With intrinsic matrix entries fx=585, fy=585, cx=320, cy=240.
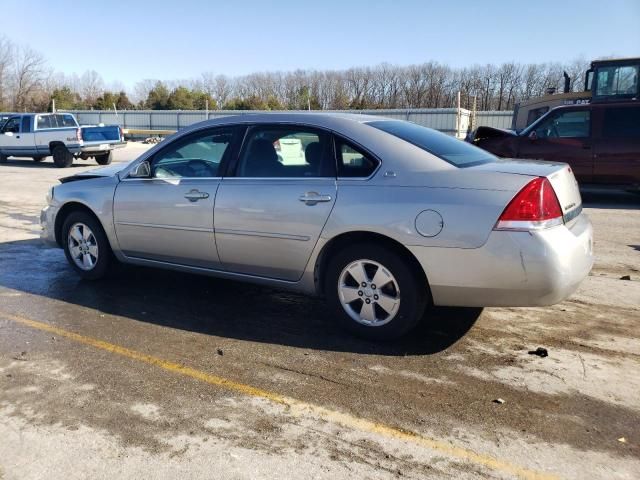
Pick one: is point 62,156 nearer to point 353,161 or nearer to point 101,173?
point 101,173

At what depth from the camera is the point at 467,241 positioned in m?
3.76

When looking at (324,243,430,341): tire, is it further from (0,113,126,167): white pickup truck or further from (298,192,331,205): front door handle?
(0,113,126,167): white pickup truck

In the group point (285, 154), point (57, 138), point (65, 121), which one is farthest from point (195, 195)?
point (65, 121)

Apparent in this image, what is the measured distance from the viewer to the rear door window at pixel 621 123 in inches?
417

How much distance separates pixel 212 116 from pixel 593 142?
3043cm

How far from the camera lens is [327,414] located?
128 inches

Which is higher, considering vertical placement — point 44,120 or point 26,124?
point 44,120

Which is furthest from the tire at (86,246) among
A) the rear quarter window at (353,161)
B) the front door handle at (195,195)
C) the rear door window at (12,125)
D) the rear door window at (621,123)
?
the rear door window at (12,125)

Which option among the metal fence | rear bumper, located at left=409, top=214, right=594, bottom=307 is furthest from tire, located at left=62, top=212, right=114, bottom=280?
the metal fence

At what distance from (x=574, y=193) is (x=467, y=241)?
3.56 ft

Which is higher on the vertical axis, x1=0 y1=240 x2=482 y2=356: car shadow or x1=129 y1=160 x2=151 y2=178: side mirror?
x1=129 y1=160 x2=151 y2=178: side mirror

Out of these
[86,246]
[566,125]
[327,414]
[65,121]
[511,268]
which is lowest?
[327,414]

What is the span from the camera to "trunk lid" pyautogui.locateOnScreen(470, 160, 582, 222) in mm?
3889

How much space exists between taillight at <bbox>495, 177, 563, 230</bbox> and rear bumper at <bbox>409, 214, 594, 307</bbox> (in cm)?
5
